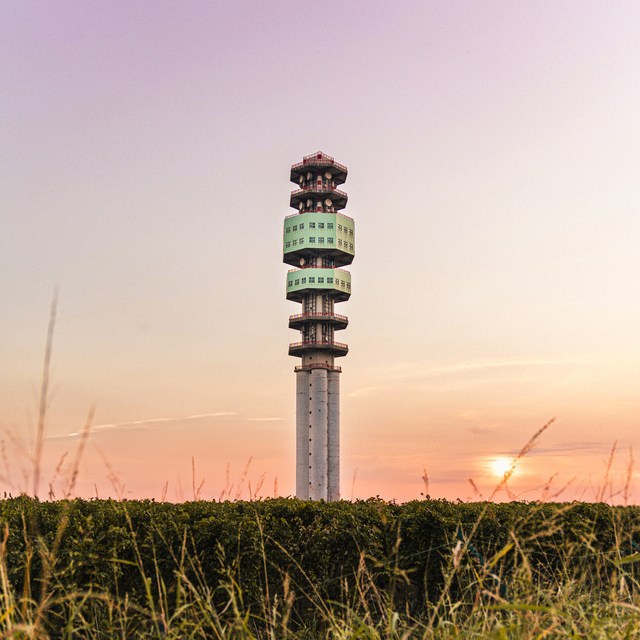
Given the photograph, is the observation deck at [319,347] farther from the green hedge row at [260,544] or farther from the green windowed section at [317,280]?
the green hedge row at [260,544]

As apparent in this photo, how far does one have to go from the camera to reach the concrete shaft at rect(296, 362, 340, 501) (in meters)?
60.4

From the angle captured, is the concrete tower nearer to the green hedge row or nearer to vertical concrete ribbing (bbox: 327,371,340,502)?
vertical concrete ribbing (bbox: 327,371,340,502)

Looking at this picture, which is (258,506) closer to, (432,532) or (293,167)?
(432,532)

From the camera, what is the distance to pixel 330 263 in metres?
66.7

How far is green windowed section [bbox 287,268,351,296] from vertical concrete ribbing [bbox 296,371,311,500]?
9629 mm

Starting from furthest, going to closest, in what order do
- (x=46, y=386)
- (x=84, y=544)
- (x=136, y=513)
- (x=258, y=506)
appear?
(x=258, y=506) → (x=136, y=513) → (x=84, y=544) → (x=46, y=386)

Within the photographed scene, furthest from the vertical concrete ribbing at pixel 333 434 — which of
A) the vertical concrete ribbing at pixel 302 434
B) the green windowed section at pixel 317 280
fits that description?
the green windowed section at pixel 317 280

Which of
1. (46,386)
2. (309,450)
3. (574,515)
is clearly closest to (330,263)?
(309,450)

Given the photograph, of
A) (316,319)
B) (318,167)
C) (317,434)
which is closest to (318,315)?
(316,319)

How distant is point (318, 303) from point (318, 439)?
15.1m

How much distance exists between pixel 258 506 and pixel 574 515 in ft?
21.3

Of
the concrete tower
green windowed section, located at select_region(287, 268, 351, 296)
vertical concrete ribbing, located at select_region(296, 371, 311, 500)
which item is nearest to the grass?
the concrete tower

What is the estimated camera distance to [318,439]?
198 feet

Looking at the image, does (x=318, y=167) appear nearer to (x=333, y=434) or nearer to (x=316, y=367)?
(x=316, y=367)
